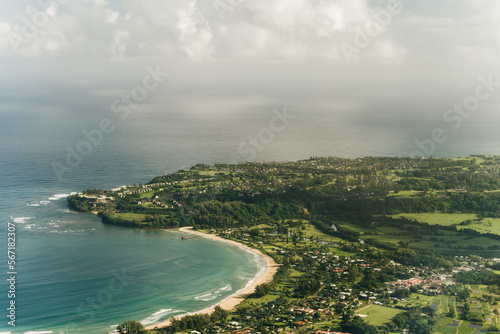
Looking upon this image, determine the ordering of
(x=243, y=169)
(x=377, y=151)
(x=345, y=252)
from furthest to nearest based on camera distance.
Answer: (x=377, y=151) < (x=243, y=169) < (x=345, y=252)

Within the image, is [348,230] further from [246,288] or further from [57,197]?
[57,197]

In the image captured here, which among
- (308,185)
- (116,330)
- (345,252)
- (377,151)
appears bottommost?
(116,330)

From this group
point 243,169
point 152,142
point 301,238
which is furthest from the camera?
point 152,142

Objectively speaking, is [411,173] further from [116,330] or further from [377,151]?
[116,330]

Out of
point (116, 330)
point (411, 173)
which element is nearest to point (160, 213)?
point (116, 330)

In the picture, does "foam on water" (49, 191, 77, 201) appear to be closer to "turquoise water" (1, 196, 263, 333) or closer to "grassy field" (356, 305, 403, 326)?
"turquoise water" (1, 196, 263, 333)

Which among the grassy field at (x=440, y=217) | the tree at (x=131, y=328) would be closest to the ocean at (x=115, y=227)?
the tree at (x=131, y=328)

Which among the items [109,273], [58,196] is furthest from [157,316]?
[58,196]

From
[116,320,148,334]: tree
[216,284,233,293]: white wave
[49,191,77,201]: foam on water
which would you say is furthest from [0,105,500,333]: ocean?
[116,320,148,334]: tree
